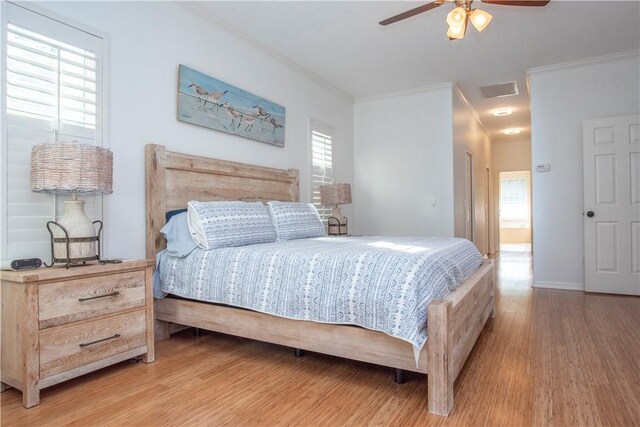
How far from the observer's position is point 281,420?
62.6 inches

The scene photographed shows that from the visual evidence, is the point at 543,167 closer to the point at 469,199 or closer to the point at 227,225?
the point at 469,199

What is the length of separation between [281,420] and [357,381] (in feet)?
1.73

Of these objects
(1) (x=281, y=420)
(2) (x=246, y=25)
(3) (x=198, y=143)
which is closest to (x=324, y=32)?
(2) (x=246, y=25)

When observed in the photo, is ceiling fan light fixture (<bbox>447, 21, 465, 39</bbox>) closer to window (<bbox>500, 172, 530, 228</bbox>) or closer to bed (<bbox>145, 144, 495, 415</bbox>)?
bed (<bbox>145, 144, 495, 415</bbox>)

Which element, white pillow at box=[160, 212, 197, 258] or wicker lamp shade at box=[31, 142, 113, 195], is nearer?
wicker lamp shade at box=[31, 142, 113, 195]

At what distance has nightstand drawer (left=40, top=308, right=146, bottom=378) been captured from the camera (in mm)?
1799

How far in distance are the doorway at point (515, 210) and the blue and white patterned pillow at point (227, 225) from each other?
9162 mm

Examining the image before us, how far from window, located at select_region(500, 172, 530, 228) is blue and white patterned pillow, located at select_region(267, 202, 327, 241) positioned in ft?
28.2

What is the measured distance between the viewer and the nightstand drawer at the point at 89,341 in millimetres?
1799

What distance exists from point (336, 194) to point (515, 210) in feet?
26.5

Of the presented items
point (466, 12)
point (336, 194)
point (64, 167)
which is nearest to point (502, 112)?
point (336, 194)

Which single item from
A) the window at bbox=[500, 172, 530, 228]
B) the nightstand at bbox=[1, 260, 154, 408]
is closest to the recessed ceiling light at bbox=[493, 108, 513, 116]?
the window at bbox=[500, 172, 530, 228]

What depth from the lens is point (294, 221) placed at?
10.8ft

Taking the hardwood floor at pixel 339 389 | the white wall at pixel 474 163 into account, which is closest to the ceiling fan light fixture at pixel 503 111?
the white wall at pixel 474 163
